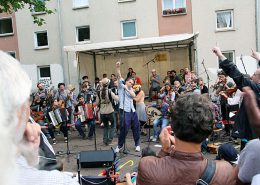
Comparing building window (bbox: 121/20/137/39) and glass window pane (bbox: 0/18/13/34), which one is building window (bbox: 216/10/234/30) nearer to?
building window (bbox: 121/20/137/39)

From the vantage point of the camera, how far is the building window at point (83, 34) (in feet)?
69.9

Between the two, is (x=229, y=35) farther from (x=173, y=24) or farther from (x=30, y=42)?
(x=30, y=42)

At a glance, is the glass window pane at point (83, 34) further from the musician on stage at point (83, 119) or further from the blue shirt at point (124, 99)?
the blue shirt at point (124, 99)

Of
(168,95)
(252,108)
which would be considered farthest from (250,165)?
(168,95)

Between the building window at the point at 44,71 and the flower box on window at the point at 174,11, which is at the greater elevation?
the flower box on window at the point at 174,11

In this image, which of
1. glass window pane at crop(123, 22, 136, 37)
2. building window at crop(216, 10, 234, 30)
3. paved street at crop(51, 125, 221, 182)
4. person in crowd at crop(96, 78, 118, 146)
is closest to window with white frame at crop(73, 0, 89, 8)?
glass window pane at crop(123, 22, 136, 37)

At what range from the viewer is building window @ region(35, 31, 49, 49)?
22.2 m

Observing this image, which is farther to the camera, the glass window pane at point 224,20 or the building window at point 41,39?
the building window at point 41,39

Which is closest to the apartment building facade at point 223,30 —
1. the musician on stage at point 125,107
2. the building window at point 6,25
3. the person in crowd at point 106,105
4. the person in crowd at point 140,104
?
the person in crowd at point 140,104

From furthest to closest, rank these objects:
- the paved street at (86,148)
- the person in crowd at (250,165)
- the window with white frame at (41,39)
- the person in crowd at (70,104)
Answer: the window with white frame at (41,39)
the person in crowd at (70,104)
the paved street at (86,148)
the person in crowd at (250,165)

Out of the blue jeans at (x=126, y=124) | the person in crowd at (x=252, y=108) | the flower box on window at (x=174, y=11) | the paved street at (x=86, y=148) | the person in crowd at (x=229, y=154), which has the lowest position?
the paved street at (x=86, y=148)

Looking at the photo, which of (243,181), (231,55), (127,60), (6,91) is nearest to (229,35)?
(231,55)

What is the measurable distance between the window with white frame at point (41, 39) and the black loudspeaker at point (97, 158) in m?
16.0

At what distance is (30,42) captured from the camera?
72.7 ft
